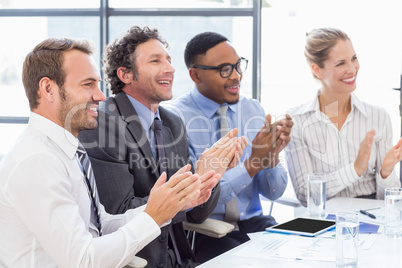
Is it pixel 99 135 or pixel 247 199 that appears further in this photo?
pixel 247 199

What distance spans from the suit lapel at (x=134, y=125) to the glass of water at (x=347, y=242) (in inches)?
39.0

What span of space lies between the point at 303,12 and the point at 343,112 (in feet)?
6.62

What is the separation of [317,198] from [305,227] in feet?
0.80

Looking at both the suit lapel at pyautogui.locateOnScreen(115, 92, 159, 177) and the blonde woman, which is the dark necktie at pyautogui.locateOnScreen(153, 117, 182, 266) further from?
the blonde woman

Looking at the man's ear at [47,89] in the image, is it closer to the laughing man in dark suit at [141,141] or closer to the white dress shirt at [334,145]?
the laughing man in dark suit at [141,141]

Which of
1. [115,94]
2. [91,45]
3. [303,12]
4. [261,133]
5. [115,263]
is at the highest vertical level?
[303,12]

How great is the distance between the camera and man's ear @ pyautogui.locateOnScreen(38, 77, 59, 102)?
1.72 metres

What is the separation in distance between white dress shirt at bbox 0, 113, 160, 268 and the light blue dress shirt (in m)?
1.17

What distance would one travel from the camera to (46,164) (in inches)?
61.2

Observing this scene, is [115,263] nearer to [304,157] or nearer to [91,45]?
[91,45]

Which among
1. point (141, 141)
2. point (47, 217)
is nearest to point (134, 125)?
point (141, 141)

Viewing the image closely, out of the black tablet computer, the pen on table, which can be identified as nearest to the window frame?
the pen on table

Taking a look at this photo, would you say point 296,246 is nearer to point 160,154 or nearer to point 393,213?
point 393,213

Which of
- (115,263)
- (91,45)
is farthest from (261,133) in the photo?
(115,263)
